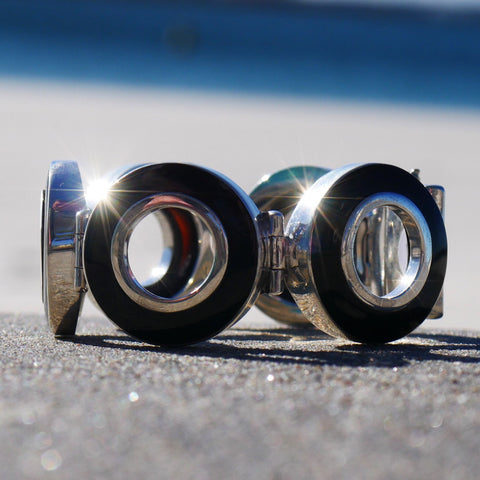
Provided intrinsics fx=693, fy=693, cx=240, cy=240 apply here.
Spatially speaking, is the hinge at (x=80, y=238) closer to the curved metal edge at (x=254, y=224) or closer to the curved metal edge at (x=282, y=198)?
the curved metal edge at (x=254, y=224)

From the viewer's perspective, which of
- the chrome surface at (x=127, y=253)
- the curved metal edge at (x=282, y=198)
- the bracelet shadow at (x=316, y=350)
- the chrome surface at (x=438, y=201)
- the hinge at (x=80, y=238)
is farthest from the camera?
the curved metal edge at (x=282, y=198)

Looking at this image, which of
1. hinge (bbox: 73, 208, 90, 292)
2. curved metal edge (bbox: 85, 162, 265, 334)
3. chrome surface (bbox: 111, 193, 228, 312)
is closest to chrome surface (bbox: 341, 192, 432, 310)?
curved metal edge (bbox: 85, 162, 265, 334)

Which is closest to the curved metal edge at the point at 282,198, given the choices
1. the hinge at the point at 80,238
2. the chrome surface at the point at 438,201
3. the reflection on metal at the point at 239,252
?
the chrome surface at the point at 438,201

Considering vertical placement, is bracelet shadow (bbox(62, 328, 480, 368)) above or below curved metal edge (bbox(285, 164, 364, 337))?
below

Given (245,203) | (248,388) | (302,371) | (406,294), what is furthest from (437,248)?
(248,388)

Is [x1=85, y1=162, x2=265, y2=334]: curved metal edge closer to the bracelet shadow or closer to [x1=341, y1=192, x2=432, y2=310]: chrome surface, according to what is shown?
the bracelet shadow

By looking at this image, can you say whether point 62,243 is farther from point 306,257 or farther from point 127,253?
point 306,257
